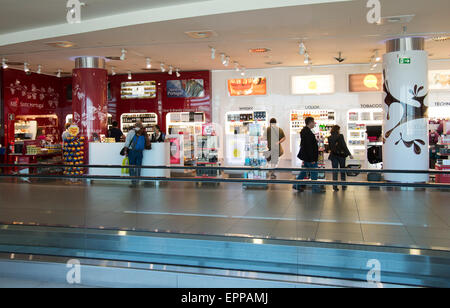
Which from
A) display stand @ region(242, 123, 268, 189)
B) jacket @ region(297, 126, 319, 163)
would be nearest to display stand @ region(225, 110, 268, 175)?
display stand @ region(242, 123, 268, 189)

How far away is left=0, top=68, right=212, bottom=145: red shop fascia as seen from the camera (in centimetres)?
1486

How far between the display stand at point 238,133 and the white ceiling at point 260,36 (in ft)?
6.33

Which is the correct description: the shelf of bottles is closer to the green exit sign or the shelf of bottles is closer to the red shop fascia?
the red shop fascia

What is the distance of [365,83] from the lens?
14602 millimetres

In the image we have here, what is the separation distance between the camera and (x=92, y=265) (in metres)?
5.28

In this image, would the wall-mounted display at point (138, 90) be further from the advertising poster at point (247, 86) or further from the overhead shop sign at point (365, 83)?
the overhead shop sign at point (365, 83)

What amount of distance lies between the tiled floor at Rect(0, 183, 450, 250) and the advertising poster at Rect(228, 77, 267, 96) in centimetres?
1036

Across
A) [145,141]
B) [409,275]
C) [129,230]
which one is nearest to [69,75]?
[145,141]

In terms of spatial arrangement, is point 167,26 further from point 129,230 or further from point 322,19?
point 129,230

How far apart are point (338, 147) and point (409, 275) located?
5.34m

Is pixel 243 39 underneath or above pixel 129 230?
above

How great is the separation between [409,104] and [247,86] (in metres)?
6.52

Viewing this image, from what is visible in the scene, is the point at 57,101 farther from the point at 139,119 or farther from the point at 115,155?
the point at 115,155
